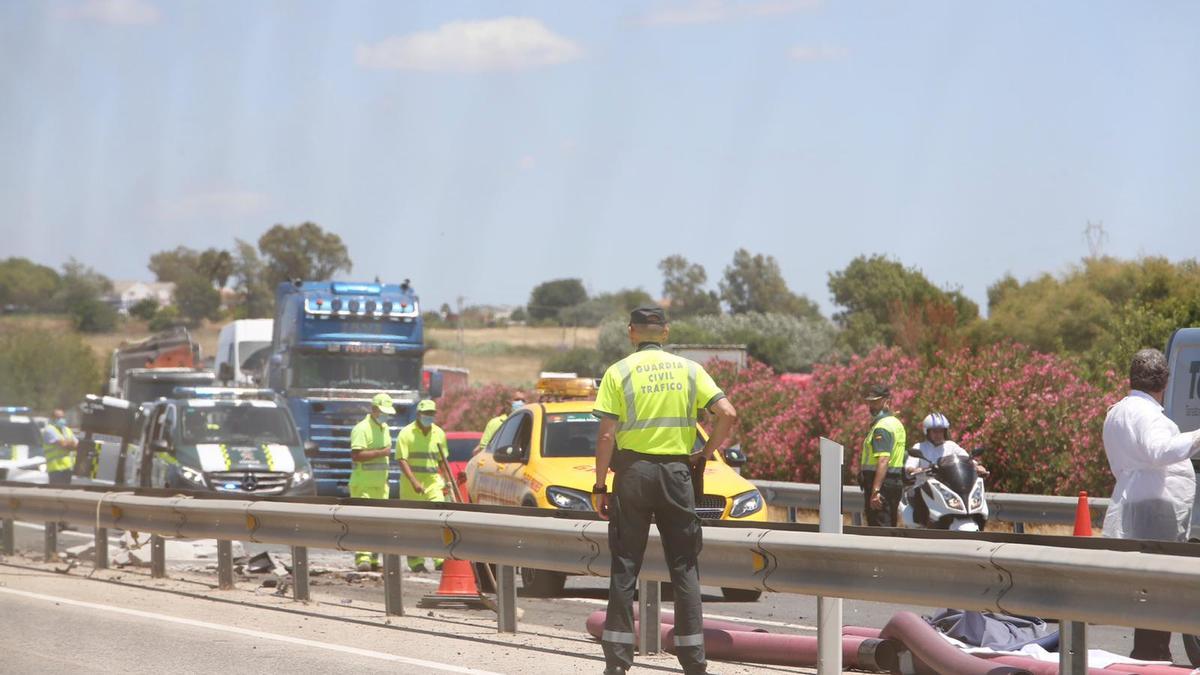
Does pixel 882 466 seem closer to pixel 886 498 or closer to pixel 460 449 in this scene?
pixel 886 498

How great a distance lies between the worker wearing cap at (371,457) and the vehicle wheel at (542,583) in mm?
2780

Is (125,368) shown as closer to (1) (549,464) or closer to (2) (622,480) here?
(1) (549,464)

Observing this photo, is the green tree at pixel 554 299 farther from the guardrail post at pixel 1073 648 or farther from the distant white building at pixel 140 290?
the guardrail post at pixel 1073 648

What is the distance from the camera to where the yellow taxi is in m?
13.4

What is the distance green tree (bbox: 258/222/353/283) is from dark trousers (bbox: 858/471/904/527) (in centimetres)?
8488

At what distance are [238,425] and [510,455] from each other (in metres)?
8.75

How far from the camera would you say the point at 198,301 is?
342ft

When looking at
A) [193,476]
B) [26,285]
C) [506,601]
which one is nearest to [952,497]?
[506,601]

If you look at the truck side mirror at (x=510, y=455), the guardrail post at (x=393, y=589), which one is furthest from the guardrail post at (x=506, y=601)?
the truck side mirror at (x=510, y=455)

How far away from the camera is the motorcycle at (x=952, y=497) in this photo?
1106 cm

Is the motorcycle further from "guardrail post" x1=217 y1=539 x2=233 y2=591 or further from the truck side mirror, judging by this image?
"guardrail post" x1=217 y1=539 x2=233 y2=591

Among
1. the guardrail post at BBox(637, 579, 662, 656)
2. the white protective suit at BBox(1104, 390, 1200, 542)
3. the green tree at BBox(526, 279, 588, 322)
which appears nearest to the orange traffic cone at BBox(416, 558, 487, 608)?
the guardrail post at BBox(637, 579, 662, 656)

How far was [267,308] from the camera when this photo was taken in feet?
332

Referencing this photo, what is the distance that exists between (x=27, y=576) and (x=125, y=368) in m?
29.4
